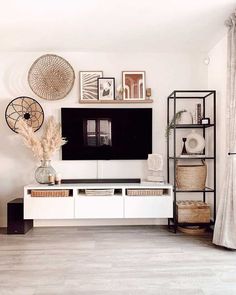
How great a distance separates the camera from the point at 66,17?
2926 millimetres

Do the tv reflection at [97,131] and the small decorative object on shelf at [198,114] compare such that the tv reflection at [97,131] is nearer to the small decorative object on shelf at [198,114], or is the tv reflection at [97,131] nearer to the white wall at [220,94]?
the small decorative object on shelf at [198,114]

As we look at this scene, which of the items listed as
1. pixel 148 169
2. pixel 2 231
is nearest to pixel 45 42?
pixel 148 169

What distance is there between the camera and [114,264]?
2578mm

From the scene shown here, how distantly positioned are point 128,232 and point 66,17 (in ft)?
8.48

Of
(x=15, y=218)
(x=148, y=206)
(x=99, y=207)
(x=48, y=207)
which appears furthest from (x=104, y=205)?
(x=15, y=218)

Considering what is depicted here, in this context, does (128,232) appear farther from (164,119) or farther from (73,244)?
(164,119)

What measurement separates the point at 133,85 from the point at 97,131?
2.64ft

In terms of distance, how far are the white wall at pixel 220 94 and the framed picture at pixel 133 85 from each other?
94 centimetres

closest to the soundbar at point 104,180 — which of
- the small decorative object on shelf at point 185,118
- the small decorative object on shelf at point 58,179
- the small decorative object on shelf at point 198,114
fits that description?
the small decorative object on shelf at point 58,179

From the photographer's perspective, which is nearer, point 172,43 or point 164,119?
point 172,43

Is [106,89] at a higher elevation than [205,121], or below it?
higher

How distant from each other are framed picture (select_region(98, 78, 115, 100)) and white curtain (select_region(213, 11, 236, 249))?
156cm

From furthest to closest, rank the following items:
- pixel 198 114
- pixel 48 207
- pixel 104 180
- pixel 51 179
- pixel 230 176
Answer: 1. pixel 104 180
2. pixel 198 114
3. pixel 51 179
4. pixel 48 207
5. pixel 230 176

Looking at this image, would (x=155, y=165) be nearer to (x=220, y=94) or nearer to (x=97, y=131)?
(x=97, y=131)
